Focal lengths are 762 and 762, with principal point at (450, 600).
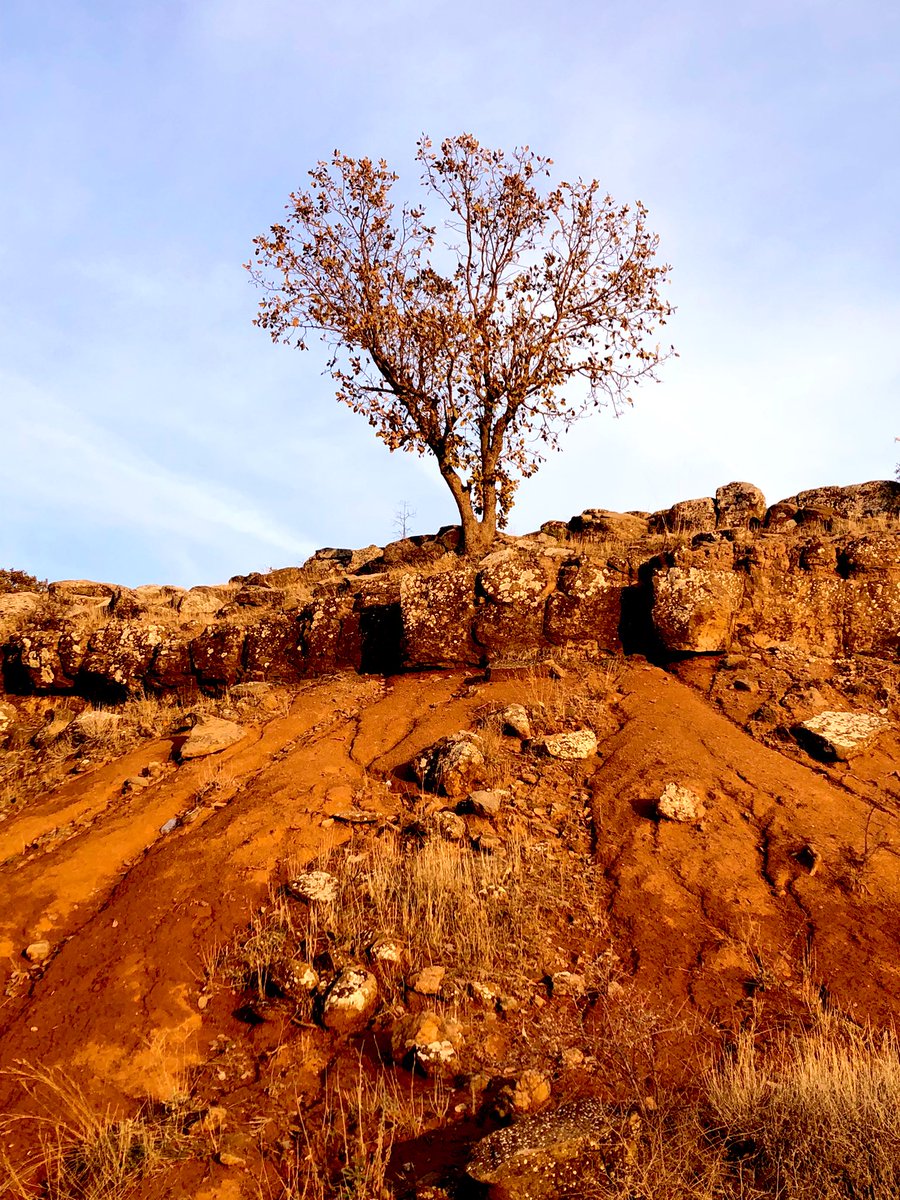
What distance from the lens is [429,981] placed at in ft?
18.4

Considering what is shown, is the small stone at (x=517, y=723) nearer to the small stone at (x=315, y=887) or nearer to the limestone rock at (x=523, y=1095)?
the small stone at (x=315, y=887)

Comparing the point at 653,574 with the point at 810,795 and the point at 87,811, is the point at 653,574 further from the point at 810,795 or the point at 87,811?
the point at 87,811

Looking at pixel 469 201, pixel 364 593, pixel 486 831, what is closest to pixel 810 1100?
pixel 486 831

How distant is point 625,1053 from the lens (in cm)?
494

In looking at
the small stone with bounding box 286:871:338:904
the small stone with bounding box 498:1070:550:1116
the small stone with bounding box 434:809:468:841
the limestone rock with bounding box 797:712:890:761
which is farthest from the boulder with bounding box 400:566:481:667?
the small stone with bounding box 498:1070:550:1116

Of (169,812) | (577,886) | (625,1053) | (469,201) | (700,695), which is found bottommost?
(625,1053)

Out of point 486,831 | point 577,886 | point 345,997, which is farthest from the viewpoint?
point 486,831

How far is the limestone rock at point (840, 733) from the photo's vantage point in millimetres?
8383

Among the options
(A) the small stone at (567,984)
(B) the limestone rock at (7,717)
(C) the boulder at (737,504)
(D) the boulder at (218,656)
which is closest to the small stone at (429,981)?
(A) the small stone at (567,984)

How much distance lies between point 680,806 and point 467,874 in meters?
2.30

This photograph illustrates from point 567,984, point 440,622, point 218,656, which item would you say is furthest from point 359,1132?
point 218,656

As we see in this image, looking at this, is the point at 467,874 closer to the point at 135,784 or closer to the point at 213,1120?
the point at 213,1120

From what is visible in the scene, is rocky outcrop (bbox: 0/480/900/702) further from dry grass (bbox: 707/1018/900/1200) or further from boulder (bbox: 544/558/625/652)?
dry grass (bbox: 707/1018/900/1200)

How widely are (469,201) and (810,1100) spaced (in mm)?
19147
